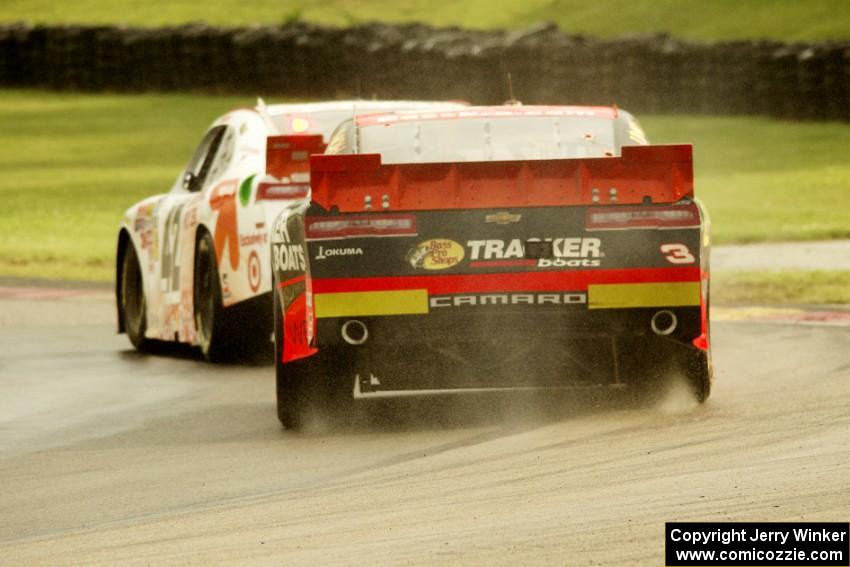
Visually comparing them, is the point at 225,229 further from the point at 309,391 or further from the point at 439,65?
the point at 439,65

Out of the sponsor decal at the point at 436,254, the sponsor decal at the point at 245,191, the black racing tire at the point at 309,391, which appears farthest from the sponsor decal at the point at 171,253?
the sponsor decal at the point at 436,254

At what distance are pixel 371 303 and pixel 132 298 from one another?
539cm

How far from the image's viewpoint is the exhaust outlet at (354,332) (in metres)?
8.90

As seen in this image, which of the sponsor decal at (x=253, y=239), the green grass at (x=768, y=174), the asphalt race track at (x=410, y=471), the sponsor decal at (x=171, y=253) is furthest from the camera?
the green grass at (x=768, y=174)

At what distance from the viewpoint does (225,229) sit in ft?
38.8

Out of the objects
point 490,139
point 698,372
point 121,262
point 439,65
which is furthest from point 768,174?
point 698,372

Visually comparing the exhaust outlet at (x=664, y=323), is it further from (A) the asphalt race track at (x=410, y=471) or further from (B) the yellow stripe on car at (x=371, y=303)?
(B) the yellow stripe on car at (x=371, y=303)

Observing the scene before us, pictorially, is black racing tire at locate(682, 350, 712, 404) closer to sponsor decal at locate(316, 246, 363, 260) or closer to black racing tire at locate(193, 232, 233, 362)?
sponsor decal at locate(316, 246, 363, 260)

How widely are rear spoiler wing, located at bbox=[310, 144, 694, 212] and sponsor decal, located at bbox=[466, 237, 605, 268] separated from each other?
161 mm

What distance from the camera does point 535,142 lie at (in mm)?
10273

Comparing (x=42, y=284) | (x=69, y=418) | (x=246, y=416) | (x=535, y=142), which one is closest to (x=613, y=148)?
(x=535, y=142)

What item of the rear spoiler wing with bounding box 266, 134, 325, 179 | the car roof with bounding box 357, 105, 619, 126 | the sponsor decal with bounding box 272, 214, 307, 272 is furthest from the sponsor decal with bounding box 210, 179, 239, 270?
the sponsor decal with bounding box 272, 214, 307, 272

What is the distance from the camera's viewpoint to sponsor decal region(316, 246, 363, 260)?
8.89 meters

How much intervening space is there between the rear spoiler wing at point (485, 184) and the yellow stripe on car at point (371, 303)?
367 millimetres
